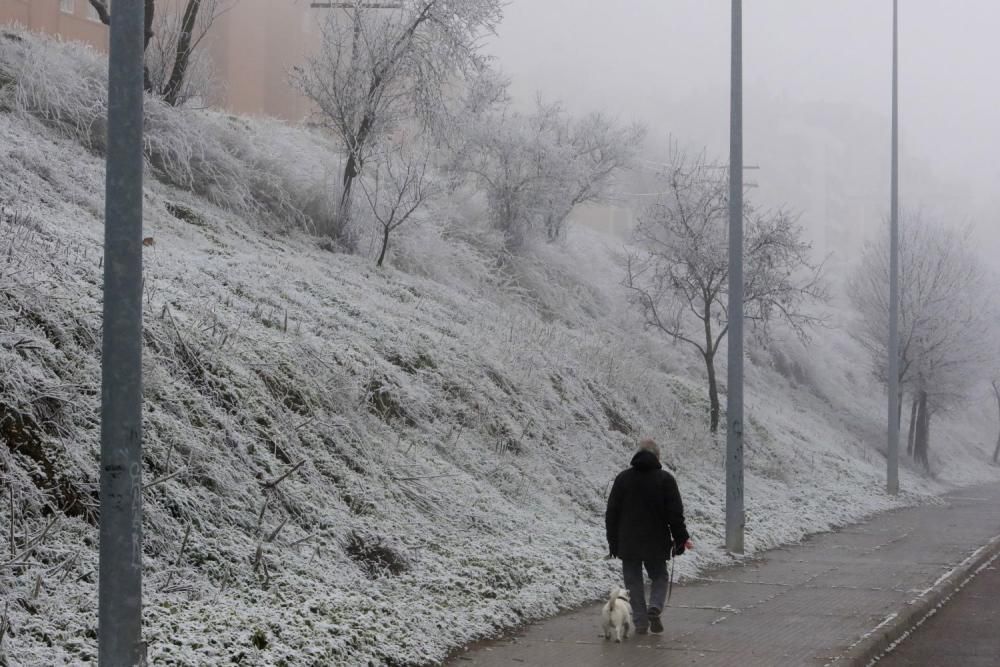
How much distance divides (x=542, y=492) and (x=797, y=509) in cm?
811

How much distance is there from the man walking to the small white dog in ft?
1.20

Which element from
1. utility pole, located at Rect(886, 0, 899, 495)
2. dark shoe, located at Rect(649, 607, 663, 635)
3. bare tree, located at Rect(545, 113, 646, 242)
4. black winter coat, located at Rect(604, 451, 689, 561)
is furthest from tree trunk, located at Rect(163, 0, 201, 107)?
bare tree, located at Rect(545, 113, 646, 242)

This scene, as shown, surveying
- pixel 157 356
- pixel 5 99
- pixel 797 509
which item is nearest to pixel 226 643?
pixel 157 356

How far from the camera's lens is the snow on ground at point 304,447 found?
765cm

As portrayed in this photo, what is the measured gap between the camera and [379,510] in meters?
11.0

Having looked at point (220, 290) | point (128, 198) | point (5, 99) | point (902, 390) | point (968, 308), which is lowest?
point (902, 390)

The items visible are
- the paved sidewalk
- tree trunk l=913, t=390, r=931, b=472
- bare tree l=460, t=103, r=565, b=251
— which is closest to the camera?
the paved sidewalk

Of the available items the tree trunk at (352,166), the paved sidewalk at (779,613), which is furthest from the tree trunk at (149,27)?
the paved sidewalk at (779,613)

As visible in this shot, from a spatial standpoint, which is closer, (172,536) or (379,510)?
(172,536)

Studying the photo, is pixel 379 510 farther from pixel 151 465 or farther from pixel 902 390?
pixel 902 390

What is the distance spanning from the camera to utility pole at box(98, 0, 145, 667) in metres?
5.70

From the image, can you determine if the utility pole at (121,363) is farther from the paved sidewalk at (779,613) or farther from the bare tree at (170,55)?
the bare tree at (170,55)

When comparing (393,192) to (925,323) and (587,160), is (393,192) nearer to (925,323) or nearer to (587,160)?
(587,160)

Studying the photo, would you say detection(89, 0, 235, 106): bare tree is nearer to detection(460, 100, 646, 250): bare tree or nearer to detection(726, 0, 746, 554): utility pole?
detection(726, 0, 746, 554): utility pole
